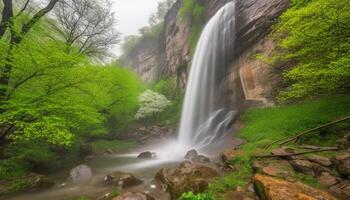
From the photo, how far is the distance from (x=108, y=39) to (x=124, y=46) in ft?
152

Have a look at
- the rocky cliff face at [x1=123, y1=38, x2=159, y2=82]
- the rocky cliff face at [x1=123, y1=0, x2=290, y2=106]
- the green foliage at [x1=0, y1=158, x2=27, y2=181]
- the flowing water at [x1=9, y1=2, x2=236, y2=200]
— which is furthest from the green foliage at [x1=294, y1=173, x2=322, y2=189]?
the rocky cliff face at [x1=123, y1=38, x2=159, y2=82]

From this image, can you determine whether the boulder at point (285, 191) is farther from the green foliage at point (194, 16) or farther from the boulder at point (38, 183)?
the green foliage at point (194, 16)

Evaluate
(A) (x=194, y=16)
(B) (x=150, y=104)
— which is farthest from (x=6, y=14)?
(A) (x=194, y=16)

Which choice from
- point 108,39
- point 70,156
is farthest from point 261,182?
point 108,39

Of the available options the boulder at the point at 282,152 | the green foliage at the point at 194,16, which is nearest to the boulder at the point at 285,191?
the boulder at the point at 282,152

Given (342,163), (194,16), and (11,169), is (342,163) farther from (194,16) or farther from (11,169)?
(194,16)

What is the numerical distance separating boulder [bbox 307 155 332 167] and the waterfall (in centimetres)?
1179

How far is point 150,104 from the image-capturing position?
2862cm

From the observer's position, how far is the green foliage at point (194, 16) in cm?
2941

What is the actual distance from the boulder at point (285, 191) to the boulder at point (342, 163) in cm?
126

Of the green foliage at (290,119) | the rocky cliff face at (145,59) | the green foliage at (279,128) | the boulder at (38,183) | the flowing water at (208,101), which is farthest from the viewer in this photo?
the rocky cliff face at (145,59)

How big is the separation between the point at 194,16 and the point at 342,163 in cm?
2843

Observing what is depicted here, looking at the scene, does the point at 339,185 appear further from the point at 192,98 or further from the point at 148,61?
the point at 148,61

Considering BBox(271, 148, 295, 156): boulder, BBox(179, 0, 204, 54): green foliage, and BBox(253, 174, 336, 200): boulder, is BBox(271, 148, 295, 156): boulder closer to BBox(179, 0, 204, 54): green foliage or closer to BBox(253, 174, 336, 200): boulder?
BBox(253, 174, 336, 200): boulder
